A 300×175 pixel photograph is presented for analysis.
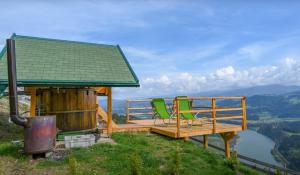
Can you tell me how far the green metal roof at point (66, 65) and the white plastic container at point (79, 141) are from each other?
7.17 ft

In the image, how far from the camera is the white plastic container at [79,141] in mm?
10242

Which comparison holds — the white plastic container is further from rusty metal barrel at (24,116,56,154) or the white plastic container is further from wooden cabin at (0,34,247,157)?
wooden cabin at (0,34,247,157)

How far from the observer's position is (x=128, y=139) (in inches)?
469

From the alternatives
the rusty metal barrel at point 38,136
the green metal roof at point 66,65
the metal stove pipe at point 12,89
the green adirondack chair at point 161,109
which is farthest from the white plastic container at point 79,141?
the green adirondack chair at point 161,109

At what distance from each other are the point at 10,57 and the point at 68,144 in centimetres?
378

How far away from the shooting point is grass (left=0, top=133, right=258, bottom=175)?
27.1 feet

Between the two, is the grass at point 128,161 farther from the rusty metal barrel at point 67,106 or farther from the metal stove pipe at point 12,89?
the rusty metal barrel at point 67,106

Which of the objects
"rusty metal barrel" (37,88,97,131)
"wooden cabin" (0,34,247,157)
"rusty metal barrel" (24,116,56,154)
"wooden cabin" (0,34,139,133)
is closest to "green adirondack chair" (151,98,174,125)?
"wooden cabin" (0,34,247,157)

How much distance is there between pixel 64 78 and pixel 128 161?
175 inches

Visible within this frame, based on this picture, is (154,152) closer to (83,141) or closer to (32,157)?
(83,141)

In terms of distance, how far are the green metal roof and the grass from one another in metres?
2.66

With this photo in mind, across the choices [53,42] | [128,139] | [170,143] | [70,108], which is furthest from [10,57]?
[170,143]

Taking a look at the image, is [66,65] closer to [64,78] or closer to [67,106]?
[64,78]

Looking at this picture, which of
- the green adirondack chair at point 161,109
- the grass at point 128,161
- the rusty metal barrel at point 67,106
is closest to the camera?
the grass at point 128,161
